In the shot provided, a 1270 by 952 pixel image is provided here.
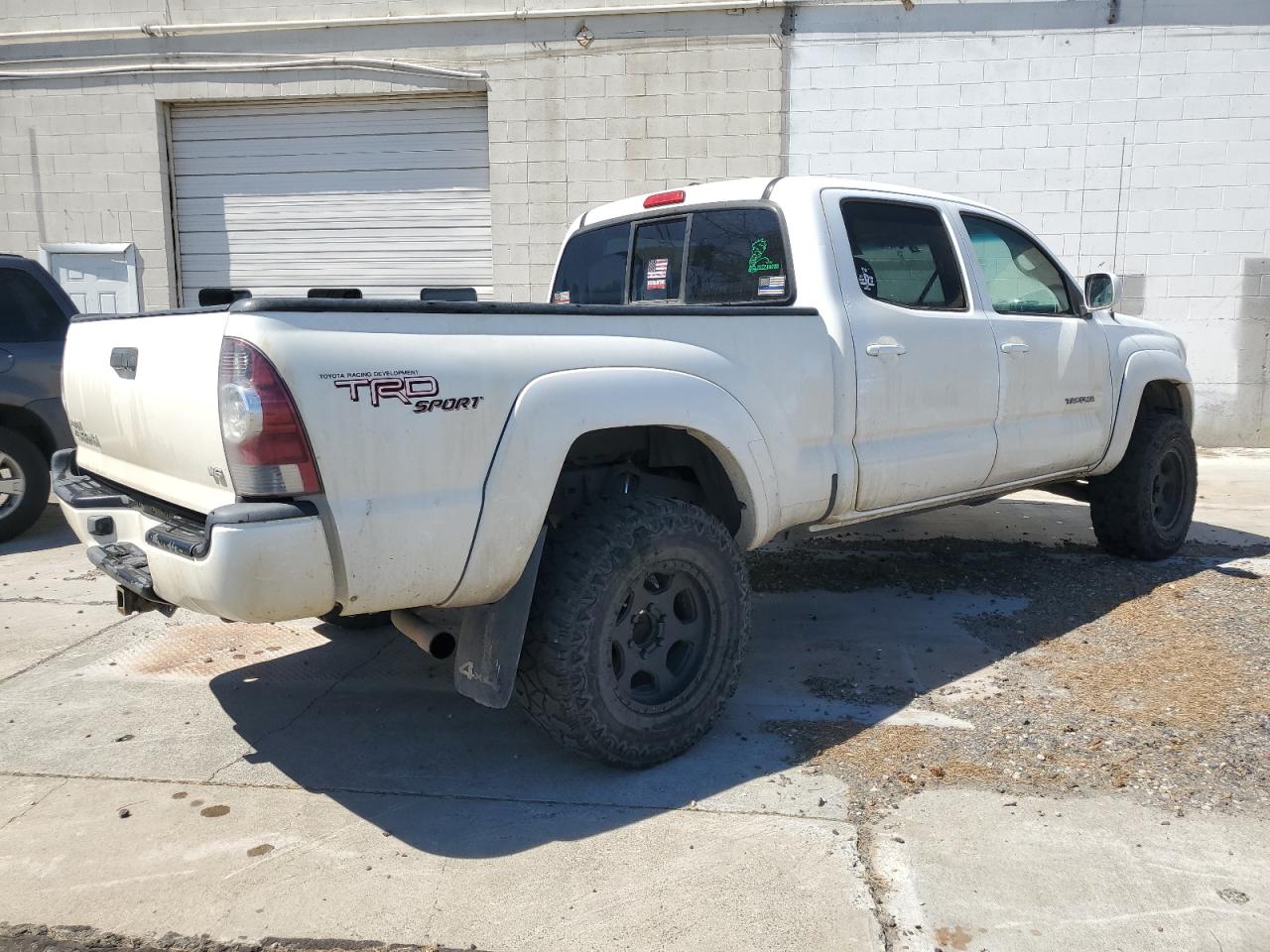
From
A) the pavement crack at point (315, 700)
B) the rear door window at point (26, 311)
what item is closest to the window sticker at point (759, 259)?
the pavement crack at point (315, 700)

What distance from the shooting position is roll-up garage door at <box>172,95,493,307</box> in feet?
36.3

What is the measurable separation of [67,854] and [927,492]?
3466 mm

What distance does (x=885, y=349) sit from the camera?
4059 mm

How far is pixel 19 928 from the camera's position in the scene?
2.59 metres

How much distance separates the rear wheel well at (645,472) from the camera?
3471 millimetres

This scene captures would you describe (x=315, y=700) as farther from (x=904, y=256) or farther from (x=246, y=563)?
(x=904, y=256)

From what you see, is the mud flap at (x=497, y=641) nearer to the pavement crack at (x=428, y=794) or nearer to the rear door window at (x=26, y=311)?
the pavement crack at (x=428, y=794)

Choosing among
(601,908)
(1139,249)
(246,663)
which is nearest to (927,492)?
(601,908)

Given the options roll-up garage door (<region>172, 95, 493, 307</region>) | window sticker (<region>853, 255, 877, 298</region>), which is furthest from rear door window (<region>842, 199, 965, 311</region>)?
roll-up garage door (<region>172, 95, 493, 307</region>)

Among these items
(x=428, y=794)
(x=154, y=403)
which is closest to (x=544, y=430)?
(x=154, y=403)

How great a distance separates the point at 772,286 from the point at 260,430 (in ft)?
7.45

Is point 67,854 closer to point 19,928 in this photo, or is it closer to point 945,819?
point 19,928

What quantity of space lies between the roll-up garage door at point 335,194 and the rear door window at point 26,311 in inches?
174

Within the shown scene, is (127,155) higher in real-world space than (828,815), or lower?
higher
